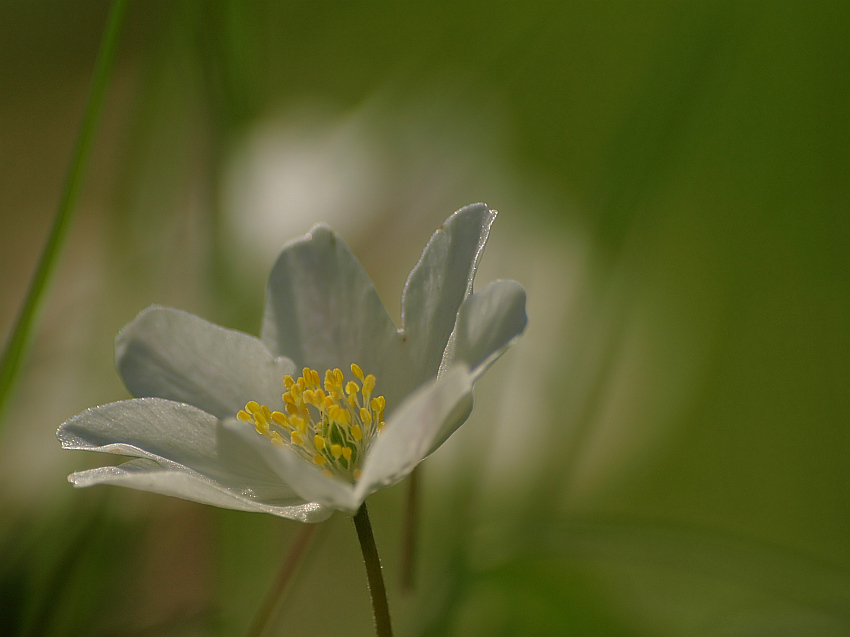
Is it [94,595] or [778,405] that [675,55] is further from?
[94,595]

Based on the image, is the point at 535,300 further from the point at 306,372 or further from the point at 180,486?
the point at 180,486

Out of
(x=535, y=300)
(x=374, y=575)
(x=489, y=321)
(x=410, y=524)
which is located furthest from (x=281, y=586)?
(x=535, y=300)

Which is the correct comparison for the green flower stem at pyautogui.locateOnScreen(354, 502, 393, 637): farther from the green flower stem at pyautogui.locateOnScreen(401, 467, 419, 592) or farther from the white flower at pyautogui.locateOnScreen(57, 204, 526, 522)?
the green flower stem at pyautogui.locateOnScreen(401, 467, 419, 592)

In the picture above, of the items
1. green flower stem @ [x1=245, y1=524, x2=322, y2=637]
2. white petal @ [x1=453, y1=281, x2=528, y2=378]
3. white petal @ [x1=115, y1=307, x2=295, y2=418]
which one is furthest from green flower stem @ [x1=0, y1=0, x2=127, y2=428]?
white petal @ [x1=453, y1=281, x2=528, y2=378]

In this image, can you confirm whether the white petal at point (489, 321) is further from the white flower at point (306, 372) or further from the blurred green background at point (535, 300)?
the blurred green background at point (535, 300)

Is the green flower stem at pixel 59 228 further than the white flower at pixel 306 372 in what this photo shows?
Yes

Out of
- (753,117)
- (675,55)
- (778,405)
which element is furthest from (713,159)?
(778,405)

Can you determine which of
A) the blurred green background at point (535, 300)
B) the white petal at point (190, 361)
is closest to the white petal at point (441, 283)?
the white petal at point (190, 361)
